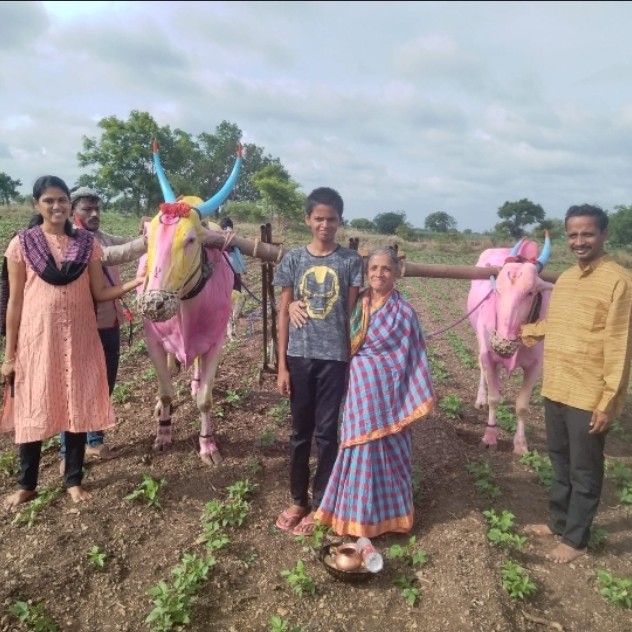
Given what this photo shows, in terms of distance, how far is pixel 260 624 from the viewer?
9.94ft

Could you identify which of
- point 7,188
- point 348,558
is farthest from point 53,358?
point 7,188

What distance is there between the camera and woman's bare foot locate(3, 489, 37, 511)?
4000mm

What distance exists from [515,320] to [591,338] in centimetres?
139

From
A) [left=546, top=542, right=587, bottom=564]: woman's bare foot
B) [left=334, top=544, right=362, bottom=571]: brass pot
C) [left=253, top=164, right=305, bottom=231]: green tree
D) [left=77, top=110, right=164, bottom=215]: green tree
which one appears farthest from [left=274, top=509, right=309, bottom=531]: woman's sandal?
[left=77, top=110, right=164, bottom=215]: green tree

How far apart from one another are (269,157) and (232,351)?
5187 cm

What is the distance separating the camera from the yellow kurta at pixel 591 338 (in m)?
3.34

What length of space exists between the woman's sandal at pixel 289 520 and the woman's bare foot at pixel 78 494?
1.44 metres

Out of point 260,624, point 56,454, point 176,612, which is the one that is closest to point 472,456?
point 260,624

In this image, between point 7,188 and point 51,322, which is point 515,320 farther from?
point 7,188

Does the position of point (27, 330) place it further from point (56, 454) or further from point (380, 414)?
point (380, 414)

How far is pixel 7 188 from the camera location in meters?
55.7

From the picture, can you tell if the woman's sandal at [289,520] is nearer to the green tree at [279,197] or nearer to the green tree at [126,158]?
the green tree at [279,197]

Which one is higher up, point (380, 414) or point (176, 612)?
point (380, 414)

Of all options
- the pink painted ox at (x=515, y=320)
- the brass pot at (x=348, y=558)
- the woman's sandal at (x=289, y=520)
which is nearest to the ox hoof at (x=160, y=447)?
the woman's sandal at (x=289, y=520)
